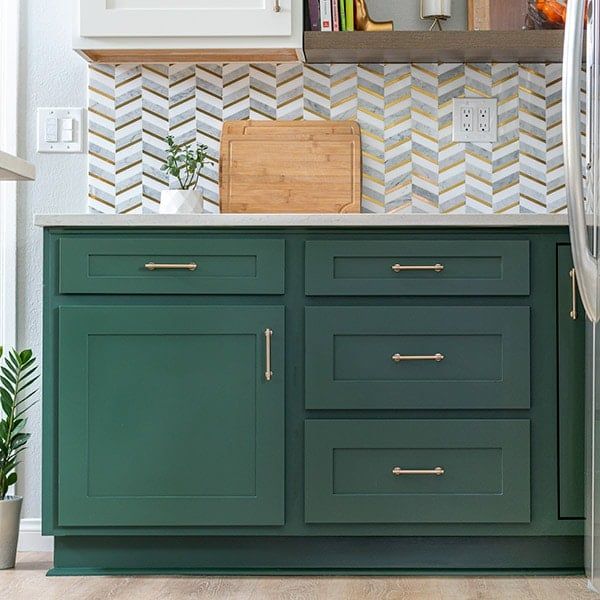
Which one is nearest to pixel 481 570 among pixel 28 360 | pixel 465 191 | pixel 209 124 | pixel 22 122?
pixel 465 191

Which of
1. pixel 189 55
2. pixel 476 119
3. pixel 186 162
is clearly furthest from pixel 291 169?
pixel 476 119

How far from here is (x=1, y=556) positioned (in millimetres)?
2660

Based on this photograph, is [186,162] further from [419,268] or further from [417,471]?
[417,471]

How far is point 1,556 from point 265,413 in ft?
2.73

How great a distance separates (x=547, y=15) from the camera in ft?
9.64

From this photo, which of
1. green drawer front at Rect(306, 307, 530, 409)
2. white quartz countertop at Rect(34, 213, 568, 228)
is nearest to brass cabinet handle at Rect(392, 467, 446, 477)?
green drawer front at Rect(306, 307, 530, 409)

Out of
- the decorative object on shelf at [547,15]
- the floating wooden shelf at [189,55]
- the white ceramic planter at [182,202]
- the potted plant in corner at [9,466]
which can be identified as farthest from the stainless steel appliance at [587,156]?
the potted plant in corner at [9,466]

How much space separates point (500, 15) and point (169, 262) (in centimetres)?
129

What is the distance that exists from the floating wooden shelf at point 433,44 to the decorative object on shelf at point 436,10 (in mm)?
128

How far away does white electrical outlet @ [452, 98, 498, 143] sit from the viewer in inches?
120

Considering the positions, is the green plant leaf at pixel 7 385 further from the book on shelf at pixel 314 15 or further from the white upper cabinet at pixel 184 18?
the book on shelf at pixel 314 15

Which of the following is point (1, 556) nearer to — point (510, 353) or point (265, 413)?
point (265, 413)

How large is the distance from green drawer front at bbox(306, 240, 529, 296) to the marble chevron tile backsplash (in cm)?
55

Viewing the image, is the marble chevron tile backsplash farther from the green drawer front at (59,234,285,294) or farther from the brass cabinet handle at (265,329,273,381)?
the brass cabinet handle at (265,329,273,381)
